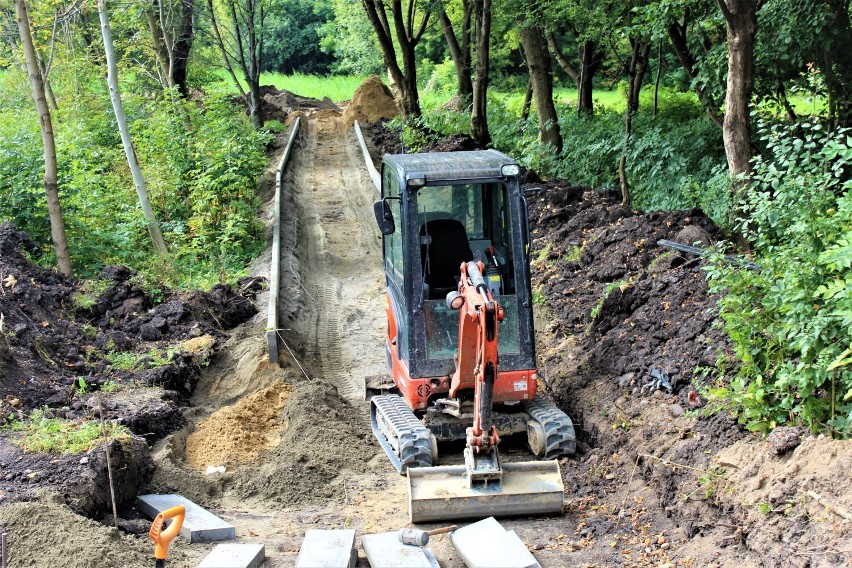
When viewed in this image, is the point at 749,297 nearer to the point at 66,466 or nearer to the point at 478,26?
the point at 66,466

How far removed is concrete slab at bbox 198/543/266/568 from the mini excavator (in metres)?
1.99

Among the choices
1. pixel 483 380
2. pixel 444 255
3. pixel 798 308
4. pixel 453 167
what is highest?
pixel 453 167

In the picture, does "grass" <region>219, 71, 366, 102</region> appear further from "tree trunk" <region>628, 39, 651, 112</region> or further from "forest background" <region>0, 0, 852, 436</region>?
"tree trunk" <region>628, 39, 651, 112</region>

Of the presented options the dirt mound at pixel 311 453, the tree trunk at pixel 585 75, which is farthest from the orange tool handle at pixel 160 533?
the tree trunk at pixel 585 75

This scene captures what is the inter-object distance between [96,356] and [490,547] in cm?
677

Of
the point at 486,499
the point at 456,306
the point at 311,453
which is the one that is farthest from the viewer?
the point at 311,453

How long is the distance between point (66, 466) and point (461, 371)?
3605 millimetres

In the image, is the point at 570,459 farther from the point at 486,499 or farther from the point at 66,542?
the point at 66,542

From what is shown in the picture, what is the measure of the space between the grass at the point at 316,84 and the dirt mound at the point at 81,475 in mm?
41285

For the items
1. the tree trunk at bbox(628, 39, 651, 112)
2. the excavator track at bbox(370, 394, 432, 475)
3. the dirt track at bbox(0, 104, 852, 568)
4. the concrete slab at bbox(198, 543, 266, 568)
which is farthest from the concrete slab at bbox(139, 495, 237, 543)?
the tree trunk at bbox(628, 39, 651, 112)

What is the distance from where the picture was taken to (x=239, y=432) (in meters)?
9.88

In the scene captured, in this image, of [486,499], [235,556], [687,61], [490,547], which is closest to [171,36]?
[687,61]

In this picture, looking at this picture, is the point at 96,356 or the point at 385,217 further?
the point at 96,356

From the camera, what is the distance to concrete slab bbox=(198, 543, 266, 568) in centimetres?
623
